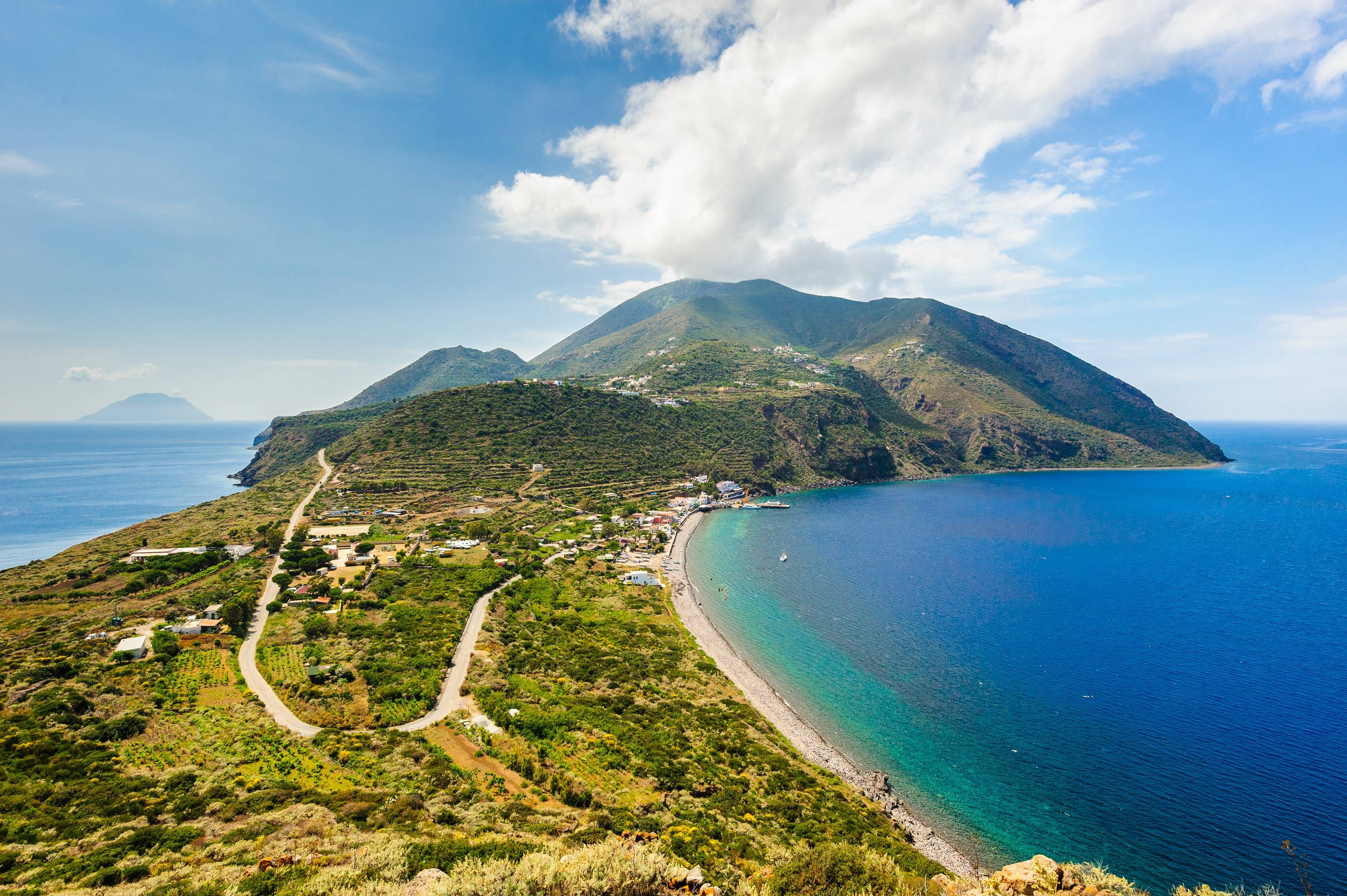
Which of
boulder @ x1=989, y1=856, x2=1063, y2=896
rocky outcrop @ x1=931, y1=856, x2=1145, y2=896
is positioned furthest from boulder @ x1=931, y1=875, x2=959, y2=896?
boulder @ x1=989, y1=856, x2=1063, y2=896

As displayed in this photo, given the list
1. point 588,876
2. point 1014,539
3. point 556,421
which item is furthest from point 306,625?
point 1014,539

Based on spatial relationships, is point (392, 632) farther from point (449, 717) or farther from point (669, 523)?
point (669, 523)

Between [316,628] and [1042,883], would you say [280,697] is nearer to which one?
[316,628]

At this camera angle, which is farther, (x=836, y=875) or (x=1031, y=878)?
(x=836, y=875)

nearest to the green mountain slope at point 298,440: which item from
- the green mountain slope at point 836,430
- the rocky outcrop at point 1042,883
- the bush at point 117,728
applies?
the green mountain slope at point 836,430

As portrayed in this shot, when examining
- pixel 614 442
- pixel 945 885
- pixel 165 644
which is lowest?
pixel 945 885

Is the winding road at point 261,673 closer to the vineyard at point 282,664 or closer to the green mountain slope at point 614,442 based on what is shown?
the vineyard at point 282,664

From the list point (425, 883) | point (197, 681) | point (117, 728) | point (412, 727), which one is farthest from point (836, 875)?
point (197, 681)
